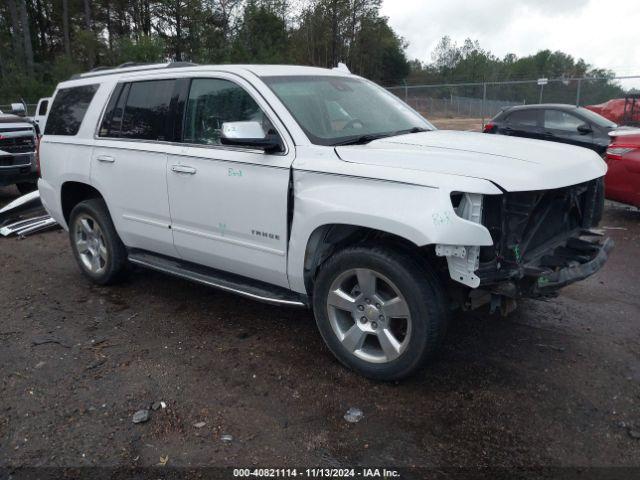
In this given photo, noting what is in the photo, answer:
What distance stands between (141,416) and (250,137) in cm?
179

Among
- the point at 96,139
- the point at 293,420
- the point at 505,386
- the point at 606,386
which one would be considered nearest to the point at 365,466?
the point at 293,420

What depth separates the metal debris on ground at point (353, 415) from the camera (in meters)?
3.16

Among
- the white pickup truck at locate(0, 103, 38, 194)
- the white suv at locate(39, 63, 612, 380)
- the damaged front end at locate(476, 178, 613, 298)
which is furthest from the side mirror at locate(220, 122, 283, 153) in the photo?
the white pickup truck at locate(0, 103, 38, 194)

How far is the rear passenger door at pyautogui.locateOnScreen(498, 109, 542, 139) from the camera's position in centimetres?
1079

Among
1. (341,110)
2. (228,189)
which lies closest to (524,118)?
(341,110)

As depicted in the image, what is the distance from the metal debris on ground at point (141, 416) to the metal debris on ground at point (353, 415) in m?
1.14

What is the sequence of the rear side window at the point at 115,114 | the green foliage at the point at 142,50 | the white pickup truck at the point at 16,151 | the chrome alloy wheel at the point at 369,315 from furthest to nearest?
the green foliage at the point at 142,50
the white pickup truck at the point at 16,151
the rear side window at the point at 115,114
the chrome alloy wheel at the point at 369,315

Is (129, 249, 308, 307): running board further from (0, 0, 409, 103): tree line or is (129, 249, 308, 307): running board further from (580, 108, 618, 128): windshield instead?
(0, 0, 409, 103): tree line

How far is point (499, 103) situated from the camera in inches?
874

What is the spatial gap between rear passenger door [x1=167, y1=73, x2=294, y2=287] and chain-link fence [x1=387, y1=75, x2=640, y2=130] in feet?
45.2

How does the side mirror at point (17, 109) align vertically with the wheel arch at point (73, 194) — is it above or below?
above

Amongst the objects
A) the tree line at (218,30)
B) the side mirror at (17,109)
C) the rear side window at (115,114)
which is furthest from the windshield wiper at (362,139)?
the tree line at (218,30)

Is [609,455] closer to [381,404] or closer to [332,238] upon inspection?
[381,404]

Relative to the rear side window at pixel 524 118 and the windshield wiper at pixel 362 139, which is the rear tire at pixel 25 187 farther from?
Result: the rear side window at pixel 524 118
